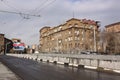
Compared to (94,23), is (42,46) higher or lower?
lower

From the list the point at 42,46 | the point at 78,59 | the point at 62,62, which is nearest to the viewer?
the point at 78,59

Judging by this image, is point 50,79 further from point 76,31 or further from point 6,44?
point 6,44

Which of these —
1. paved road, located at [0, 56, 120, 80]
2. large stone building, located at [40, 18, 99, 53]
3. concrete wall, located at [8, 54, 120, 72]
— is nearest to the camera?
paved road, located at [0, 56, 120, 80]

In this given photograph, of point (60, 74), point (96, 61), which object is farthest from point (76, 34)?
point (60, 74)

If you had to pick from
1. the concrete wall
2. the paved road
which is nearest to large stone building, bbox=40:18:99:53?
the concrete wall

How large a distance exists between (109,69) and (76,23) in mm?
97335

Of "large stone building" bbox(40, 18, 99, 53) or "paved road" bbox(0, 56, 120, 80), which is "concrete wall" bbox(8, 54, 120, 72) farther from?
"large stone building" bbox(40, 18, 99, 53)

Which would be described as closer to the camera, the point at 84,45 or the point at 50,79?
the point at 50,79

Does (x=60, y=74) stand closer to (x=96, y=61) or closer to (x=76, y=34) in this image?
(x=96, y=61)

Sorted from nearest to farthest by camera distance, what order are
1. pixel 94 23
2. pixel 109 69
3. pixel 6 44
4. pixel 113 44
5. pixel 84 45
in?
pixel 109 69
pixel 113 44
pixel 84 45
pixel 94 23
pixel 6 44

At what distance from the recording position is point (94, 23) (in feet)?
413

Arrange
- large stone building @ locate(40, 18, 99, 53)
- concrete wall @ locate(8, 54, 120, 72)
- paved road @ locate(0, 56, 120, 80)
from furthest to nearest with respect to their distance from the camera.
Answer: large stone building @ locate(40, 18, 99, 53) → concrete wall @ locate(8, 54, 120, 72) → paved road @ locate(0, 56, 120, 80)

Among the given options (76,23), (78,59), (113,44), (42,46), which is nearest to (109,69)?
(78,59)

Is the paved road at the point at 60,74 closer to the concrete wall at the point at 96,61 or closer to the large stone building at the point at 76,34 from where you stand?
the concrete wall at the point at 96,61
